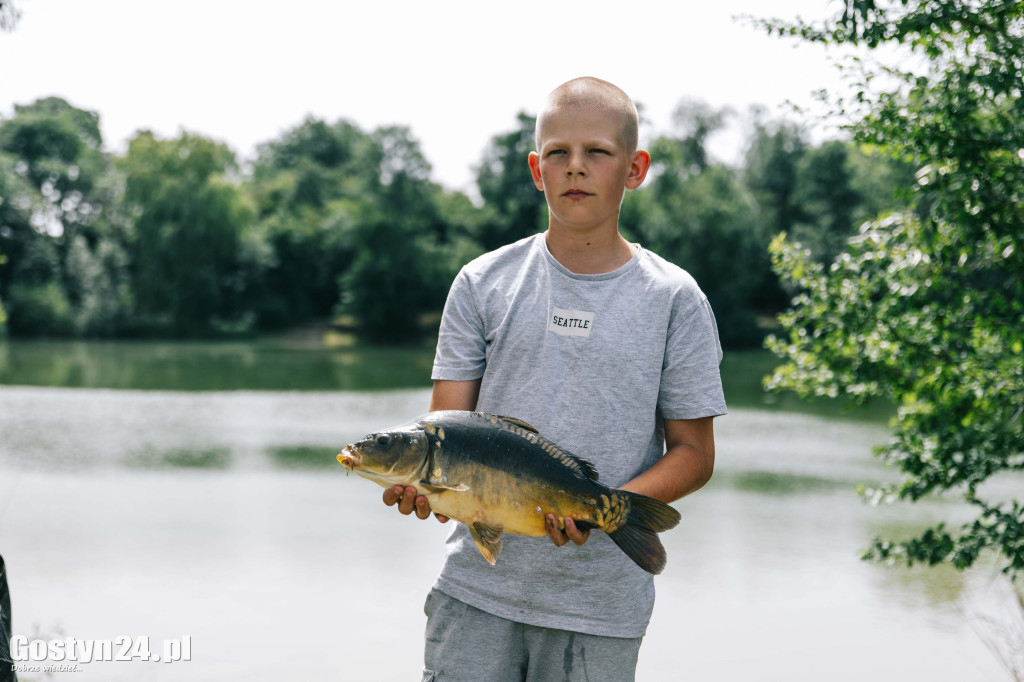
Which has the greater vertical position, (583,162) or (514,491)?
(583,162)

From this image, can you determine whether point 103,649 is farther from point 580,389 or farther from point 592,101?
point 592,101

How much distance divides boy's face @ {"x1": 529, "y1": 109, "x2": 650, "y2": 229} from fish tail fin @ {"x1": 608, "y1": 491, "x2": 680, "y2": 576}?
649 mm

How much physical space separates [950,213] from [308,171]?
59.9m

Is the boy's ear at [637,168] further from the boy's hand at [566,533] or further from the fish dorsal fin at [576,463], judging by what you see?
the boy's hand at [566,533]

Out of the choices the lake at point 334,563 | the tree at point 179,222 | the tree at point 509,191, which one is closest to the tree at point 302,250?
the tree at point 179,222

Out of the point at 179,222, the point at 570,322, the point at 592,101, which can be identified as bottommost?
the point at 570,322

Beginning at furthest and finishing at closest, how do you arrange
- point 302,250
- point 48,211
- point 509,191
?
point 509,191 → point 302,250 → point 48,211

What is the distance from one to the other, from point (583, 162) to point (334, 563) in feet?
24.4

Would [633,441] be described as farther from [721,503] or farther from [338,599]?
[721,503]

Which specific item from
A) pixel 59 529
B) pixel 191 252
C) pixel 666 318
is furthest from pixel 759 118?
pixel 666 318

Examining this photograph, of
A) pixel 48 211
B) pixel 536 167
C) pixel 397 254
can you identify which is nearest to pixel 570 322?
pixel 536 167

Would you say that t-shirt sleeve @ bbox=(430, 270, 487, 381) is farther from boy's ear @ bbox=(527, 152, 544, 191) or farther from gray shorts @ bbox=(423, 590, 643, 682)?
gray shorts @ bbox=(423, 590, 643, 682)

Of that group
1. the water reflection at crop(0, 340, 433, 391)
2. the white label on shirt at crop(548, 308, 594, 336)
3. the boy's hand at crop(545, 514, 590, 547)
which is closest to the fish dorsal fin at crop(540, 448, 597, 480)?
the boy's hand at crop(545, 514, 590, 547)

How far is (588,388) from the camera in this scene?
204 centimetres
